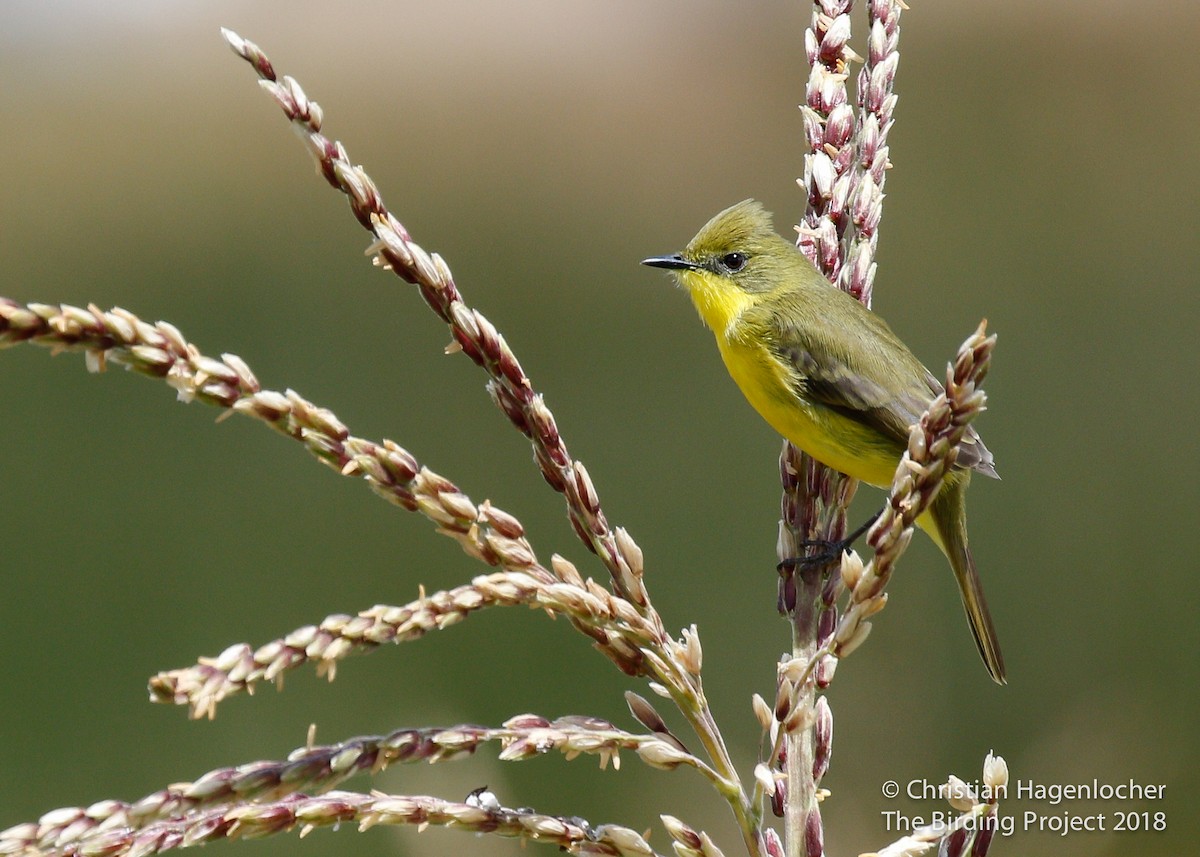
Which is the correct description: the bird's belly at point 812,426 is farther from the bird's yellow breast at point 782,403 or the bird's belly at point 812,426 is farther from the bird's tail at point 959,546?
the bird's tail at point 959,546

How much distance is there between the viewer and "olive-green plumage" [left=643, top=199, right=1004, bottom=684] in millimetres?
2172

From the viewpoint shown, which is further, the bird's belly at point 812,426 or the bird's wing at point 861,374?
the bird's wing at point 861,374

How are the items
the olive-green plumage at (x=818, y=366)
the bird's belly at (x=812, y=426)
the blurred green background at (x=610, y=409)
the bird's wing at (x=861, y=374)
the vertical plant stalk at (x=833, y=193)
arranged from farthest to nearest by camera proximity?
1. the blurred green background at (x=610, y=409)
2. the bird's wing at (x=861, y=374)
3. the olive-green plumage at (x=818, y=366)
4. the bird's belly at (x=812, y=426)
5. the vertical plant stalk at (x=833, y=193)

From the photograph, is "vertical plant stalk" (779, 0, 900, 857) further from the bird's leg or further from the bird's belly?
the bird's belly

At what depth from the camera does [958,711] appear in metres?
3.61

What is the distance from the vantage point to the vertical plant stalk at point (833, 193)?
1.40 meters

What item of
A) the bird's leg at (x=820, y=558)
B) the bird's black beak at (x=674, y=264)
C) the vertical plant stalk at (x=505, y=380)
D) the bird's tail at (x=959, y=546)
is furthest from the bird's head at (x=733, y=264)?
the vertical plant stalk at (x=505, y=380)

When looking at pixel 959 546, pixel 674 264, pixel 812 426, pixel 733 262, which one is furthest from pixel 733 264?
pixel 959 546

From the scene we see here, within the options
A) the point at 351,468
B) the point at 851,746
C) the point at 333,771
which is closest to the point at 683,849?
the point at 333,771

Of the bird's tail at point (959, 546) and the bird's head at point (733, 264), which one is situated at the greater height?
the bird's head at point (733, 264)

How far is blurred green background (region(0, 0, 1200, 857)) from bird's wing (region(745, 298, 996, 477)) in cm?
77

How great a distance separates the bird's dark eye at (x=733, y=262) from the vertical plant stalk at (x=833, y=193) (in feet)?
3.27

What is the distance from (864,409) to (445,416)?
10.9ft

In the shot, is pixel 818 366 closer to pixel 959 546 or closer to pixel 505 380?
pixel 959 546
